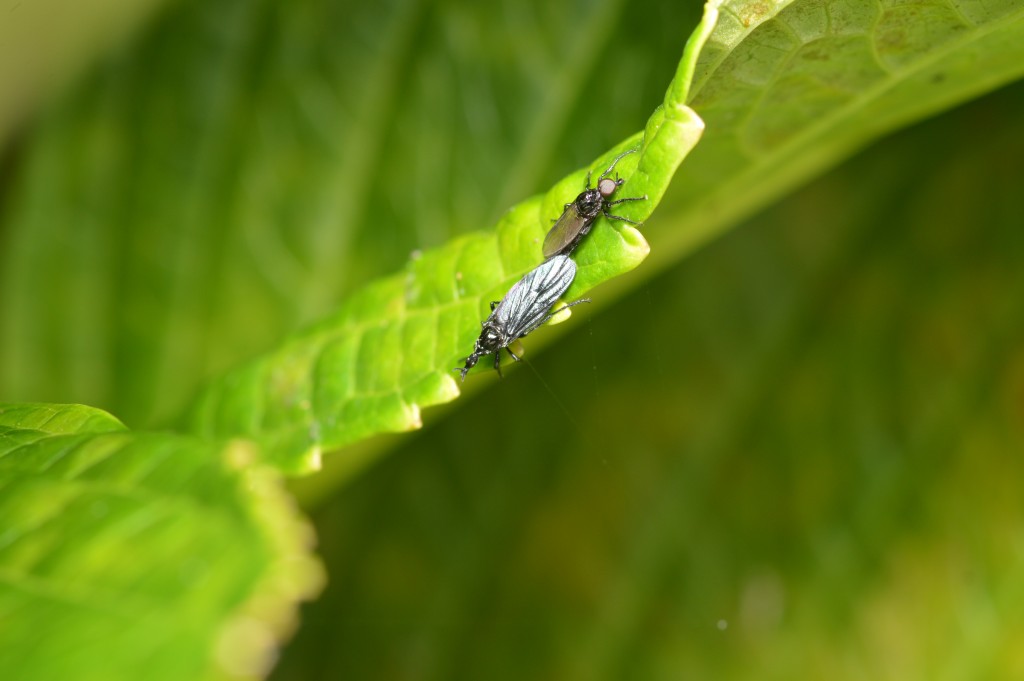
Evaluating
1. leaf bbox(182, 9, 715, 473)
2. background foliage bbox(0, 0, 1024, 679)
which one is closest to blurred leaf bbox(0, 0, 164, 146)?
background foliage bbox(0, 0, 1024, 679)

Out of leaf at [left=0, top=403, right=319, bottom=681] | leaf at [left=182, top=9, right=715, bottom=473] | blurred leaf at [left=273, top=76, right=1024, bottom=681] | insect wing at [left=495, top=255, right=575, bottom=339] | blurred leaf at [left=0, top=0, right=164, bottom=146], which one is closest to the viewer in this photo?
leaf at [left=0, top=403, right=319, bottom=681]

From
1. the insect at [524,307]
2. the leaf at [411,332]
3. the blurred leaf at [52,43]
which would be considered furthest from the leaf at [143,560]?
the blurred leaf at [52,43]

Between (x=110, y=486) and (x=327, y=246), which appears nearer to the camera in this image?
(x=110, y=486)

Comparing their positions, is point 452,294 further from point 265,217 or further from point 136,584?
point 265,217

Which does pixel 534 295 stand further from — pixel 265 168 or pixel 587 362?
pixel 265 168

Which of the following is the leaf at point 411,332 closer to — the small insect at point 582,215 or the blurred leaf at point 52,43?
the small insect at point 582,215

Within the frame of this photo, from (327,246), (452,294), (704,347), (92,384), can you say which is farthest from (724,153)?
(92,384)

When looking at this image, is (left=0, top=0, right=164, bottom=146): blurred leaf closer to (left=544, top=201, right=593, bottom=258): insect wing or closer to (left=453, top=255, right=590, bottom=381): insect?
(left=453, top=255, right=590, bottom=381): insect
